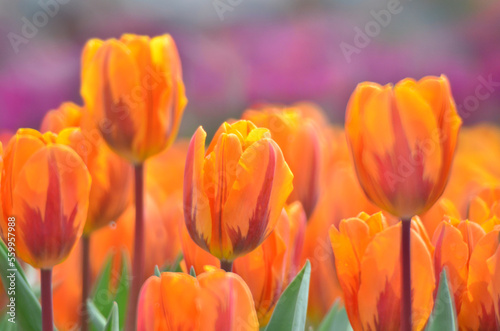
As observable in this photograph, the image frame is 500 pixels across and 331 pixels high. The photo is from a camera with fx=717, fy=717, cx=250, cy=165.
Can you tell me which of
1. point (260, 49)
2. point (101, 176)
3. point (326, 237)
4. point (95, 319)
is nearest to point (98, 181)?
point (101, 176)

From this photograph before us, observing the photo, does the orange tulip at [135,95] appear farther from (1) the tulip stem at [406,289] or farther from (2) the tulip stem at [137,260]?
(1) the tulip stem at [406,289]

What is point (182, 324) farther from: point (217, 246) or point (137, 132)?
point (137, 132)

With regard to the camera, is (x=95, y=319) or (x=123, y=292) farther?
(x=123, y=292)

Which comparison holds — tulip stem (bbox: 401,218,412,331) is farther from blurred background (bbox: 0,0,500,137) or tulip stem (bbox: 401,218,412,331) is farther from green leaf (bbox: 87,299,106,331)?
blurred background (bbox: 0,0,500,137)

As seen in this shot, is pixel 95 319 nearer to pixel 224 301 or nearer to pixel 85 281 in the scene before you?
pixel 85 281

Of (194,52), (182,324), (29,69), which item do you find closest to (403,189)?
(182,324)

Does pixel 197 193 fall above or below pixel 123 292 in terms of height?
above
